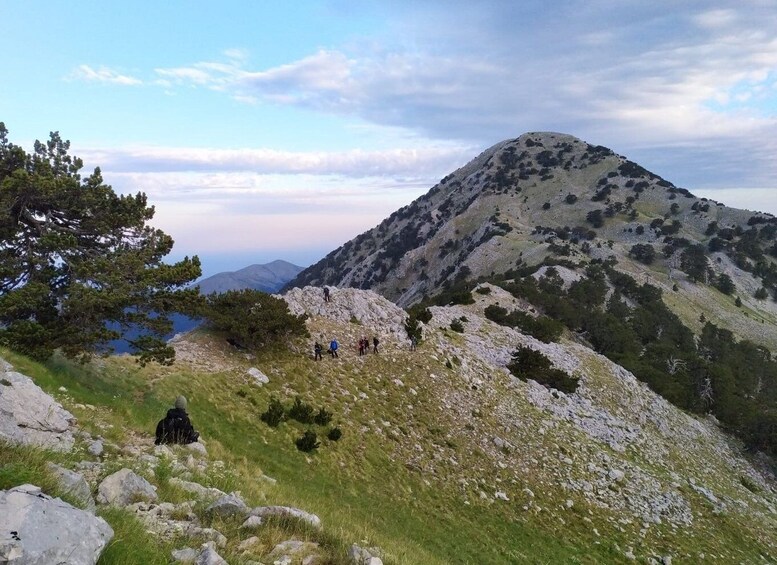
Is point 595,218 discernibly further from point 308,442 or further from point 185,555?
point 185,555

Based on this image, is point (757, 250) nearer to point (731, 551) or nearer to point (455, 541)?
point (731, 551)

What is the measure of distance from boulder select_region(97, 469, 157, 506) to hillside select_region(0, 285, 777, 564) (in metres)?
0.31

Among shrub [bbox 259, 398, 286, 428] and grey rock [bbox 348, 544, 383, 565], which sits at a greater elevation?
grey rock [bbox 348, 544, 383, 565]

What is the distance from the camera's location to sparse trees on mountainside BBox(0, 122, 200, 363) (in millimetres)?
16047

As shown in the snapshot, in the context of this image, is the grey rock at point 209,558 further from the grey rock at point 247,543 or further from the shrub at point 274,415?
the shrub at point 274,415

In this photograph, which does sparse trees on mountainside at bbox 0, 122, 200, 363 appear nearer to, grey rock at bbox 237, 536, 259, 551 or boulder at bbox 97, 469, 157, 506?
boulder at bbox 97, 469, 157, 506

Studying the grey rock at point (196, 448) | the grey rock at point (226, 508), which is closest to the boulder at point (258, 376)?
the grey rock at point (196, 448)

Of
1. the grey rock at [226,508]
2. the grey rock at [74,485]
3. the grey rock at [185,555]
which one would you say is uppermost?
the grey rock at [74,485]

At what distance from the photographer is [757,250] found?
9600 centimetres

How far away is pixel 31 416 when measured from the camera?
9516 mm

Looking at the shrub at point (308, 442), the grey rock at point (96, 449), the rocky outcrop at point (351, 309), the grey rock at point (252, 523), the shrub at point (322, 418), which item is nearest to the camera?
the grey rock at point (252, 523)

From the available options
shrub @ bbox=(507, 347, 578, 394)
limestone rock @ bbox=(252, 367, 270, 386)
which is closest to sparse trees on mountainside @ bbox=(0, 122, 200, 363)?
limestone rock @ bbox=(252, 367, 270, 386)

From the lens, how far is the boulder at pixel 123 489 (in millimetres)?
6637

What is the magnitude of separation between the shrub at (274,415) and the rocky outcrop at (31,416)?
9.41m
